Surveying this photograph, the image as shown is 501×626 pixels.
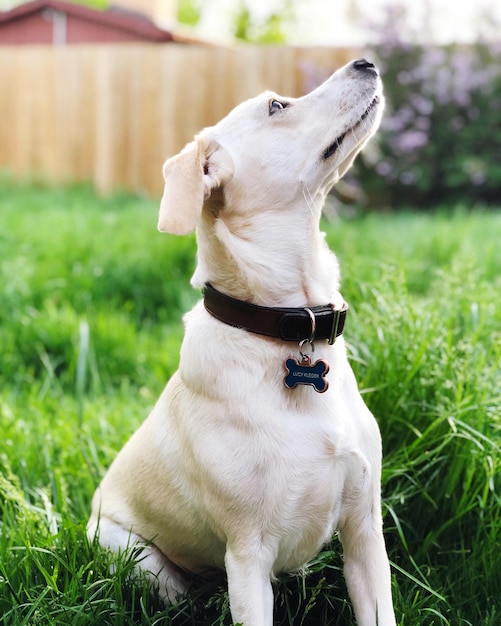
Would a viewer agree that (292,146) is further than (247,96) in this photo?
No

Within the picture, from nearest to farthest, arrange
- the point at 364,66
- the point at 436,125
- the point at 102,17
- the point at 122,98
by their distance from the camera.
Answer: the point at 364,66, the point at 436,125, the point at 122,98, the point at 102,17

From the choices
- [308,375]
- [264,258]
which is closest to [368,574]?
[308,375]

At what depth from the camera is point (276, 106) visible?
2193mm

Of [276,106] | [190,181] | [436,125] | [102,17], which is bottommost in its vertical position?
[436,125]

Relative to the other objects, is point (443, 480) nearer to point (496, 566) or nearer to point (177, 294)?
point (496, 566)

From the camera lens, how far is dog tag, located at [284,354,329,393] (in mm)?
1939

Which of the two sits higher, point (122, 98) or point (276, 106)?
point (276, 106)

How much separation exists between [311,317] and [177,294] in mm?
3190

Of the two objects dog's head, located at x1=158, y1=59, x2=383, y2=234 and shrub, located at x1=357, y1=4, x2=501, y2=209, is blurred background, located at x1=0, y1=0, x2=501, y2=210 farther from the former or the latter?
dog's head, located at x1=158, y1=59, x2=383, y2=234

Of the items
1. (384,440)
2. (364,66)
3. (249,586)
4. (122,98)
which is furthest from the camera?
(122,98)

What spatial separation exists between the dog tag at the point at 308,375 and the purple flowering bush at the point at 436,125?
24.7ft

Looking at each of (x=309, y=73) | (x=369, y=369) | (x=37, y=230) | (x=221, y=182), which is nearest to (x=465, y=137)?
(x=309, y=73)

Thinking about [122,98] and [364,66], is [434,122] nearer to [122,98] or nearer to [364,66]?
[122,98]

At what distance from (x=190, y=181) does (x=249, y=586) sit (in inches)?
37.9
